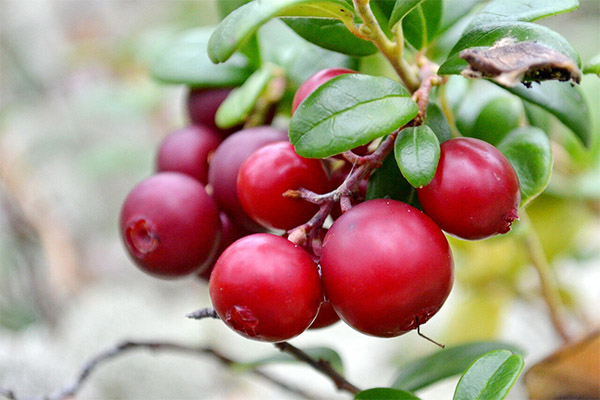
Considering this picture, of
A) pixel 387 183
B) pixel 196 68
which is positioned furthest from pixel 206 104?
pixel 387 183

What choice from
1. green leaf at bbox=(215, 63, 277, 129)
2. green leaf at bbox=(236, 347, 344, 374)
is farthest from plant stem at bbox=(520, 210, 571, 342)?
green leaf at bbox=(215, 63, 277, 129)

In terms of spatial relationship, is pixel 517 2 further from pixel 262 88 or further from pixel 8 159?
pixel 8 159

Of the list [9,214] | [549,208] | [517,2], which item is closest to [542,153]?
[517,2]

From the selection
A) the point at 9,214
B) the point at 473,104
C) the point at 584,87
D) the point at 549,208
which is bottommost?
the point at 9,214

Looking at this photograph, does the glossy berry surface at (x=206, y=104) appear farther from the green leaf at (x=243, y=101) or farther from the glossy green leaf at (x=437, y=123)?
the glossy green leaf at (x=437, y=123)

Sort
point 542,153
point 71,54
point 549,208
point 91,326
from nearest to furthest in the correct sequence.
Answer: point 542,153 < point 549,208 < point 91,326 < point 71,54

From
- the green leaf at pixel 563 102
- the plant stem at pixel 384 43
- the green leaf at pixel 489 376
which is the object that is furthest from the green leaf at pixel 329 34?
the green leaf at pixel 489 376

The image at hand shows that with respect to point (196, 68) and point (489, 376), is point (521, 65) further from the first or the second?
point (196, 68)
